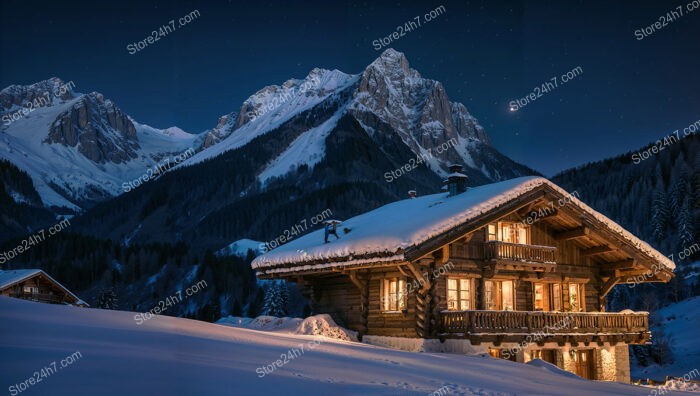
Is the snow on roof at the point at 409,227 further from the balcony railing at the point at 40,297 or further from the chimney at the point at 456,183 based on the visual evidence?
the balcony railing at the point at 40,297

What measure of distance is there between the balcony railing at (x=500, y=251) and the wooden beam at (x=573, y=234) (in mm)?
1752

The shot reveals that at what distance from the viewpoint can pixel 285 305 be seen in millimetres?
79250

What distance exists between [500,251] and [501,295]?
2.42 meters

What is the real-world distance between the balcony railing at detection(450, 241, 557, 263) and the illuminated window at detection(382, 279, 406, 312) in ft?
7.48

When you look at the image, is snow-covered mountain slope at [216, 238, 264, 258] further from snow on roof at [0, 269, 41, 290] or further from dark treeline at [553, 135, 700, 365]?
snow on roof at [0, 269, 41, 290]

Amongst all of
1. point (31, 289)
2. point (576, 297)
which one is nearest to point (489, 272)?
point (576, 297)

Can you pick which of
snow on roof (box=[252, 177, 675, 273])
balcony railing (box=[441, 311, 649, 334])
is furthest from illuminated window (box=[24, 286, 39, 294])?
balcony railing (box=[441, 311, 649, 334])

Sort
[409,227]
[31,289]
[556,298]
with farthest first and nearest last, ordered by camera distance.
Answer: [31,289], [556,298], [409,227]

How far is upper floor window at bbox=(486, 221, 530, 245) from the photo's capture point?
82.6ft

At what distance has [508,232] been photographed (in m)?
25.8

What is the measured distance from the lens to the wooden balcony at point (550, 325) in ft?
71.2

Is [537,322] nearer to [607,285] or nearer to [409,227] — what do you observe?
[409,227]

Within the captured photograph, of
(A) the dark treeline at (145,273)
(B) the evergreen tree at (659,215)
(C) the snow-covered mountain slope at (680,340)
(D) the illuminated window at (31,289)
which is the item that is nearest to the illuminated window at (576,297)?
(C) the snow-covered mountain slope at (680,340)

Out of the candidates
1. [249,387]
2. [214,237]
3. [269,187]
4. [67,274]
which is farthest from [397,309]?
[269,187]
